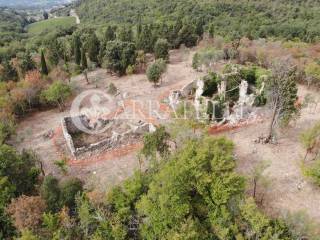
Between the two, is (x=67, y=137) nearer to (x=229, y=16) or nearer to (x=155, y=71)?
(x=155, y=71)

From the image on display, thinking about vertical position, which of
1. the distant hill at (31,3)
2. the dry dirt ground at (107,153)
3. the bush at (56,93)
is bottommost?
the distant hill at (31,3)

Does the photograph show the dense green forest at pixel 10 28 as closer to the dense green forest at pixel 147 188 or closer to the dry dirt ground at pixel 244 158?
the dense green forest at pixel 147 188

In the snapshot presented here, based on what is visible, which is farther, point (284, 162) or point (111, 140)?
point (111, 140)

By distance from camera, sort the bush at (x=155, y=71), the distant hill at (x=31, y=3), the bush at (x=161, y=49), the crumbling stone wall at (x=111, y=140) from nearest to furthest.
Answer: the crumbling stone wall at (x=111, y=140) → the bush at (x=155, y=71) → the bush at (x=161, y=49) → the distant hill at (x=31, y=3)

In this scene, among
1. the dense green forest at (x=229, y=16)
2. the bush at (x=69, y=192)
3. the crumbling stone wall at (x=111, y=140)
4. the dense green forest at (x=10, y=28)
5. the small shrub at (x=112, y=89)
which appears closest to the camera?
the bush at (x=69, y=192)

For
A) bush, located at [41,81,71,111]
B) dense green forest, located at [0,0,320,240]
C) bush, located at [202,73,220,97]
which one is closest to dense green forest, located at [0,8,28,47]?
dense green forest, located at [0,0,320,240]

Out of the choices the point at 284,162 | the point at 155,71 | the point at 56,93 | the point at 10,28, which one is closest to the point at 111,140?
the point at 56,93

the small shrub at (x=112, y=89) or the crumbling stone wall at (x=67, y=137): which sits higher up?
the crumbling stone wall at (x=67, y=137)

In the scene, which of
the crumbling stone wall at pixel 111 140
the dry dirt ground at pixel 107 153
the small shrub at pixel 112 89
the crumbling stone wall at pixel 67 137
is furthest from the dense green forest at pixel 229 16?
the crumbling stone wall at pixel 111 140

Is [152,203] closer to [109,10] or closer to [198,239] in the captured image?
[198,239]
